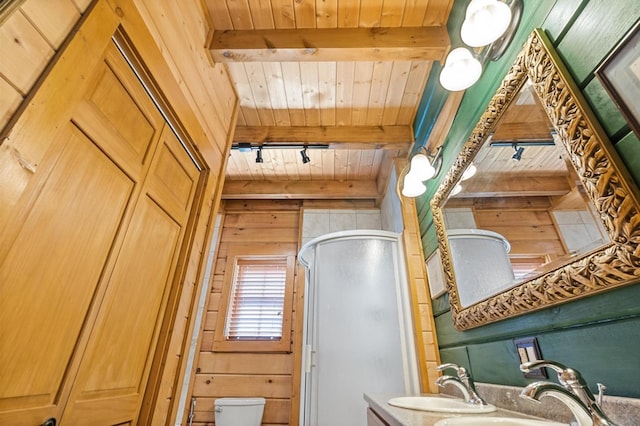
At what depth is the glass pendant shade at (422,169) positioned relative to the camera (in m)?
1.67

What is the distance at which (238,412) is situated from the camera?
2.33 meters

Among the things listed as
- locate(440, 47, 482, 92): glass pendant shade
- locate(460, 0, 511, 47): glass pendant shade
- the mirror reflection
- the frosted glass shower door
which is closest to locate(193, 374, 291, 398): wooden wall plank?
the frosted glass shower door

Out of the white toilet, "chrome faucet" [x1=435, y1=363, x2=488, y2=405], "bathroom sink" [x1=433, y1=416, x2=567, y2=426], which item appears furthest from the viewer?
the white toilet

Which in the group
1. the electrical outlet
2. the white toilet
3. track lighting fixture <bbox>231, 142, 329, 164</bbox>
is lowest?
the white toilet

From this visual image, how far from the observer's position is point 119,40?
3.25 feet

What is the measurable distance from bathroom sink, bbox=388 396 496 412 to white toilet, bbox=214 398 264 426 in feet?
5.23

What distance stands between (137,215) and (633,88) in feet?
4.72

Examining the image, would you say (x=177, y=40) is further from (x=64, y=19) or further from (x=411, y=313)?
(x=411, y=313)

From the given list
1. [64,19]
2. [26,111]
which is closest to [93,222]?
[26,111]

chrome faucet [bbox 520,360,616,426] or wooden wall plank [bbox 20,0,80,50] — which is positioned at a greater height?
wooden wall plank [bbox 20,0,80,50]

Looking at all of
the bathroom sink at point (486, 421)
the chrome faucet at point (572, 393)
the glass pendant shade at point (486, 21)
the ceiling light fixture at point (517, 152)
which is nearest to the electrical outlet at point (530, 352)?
the bathroom sink at point (486, 421)

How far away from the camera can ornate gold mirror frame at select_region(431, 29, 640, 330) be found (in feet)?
1.97

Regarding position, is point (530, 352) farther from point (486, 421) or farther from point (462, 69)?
point (462, 69)

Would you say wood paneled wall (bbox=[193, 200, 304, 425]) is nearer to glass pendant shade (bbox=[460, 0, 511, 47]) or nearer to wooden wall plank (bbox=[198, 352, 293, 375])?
wooden wall plank (bbox=[198, 352, 293, 375])
